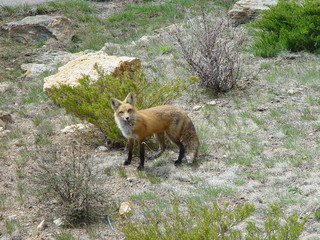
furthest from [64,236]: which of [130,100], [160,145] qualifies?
[160,145]

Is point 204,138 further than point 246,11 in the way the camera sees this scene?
No

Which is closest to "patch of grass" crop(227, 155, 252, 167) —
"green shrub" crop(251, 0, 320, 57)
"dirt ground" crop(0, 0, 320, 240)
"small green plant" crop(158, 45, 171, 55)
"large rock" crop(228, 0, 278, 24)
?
"dirt ground" crop(0, 0, 320, 240)

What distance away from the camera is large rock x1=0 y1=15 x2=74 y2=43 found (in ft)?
45.9

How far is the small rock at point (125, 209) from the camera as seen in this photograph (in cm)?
513

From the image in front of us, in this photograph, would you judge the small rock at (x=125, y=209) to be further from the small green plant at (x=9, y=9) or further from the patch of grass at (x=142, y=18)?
the small green plant at (x=9, y=9)

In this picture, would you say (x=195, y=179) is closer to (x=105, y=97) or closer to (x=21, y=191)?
(x=105, y=97)

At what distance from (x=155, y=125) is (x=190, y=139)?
77cm

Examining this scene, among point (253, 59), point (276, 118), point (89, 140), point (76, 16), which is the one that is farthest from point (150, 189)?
point (76, 16)

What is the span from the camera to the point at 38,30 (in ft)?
46.3

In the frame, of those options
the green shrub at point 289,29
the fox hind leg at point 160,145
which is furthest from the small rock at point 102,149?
the green shrub at point 289,29

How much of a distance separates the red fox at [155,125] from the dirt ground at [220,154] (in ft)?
0.75

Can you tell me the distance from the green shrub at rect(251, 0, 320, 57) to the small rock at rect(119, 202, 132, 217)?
6.84 metres

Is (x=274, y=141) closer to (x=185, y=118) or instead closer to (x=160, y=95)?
(x=185, y=118)

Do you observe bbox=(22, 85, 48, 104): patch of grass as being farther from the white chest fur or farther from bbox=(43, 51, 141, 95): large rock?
the white chest fur
